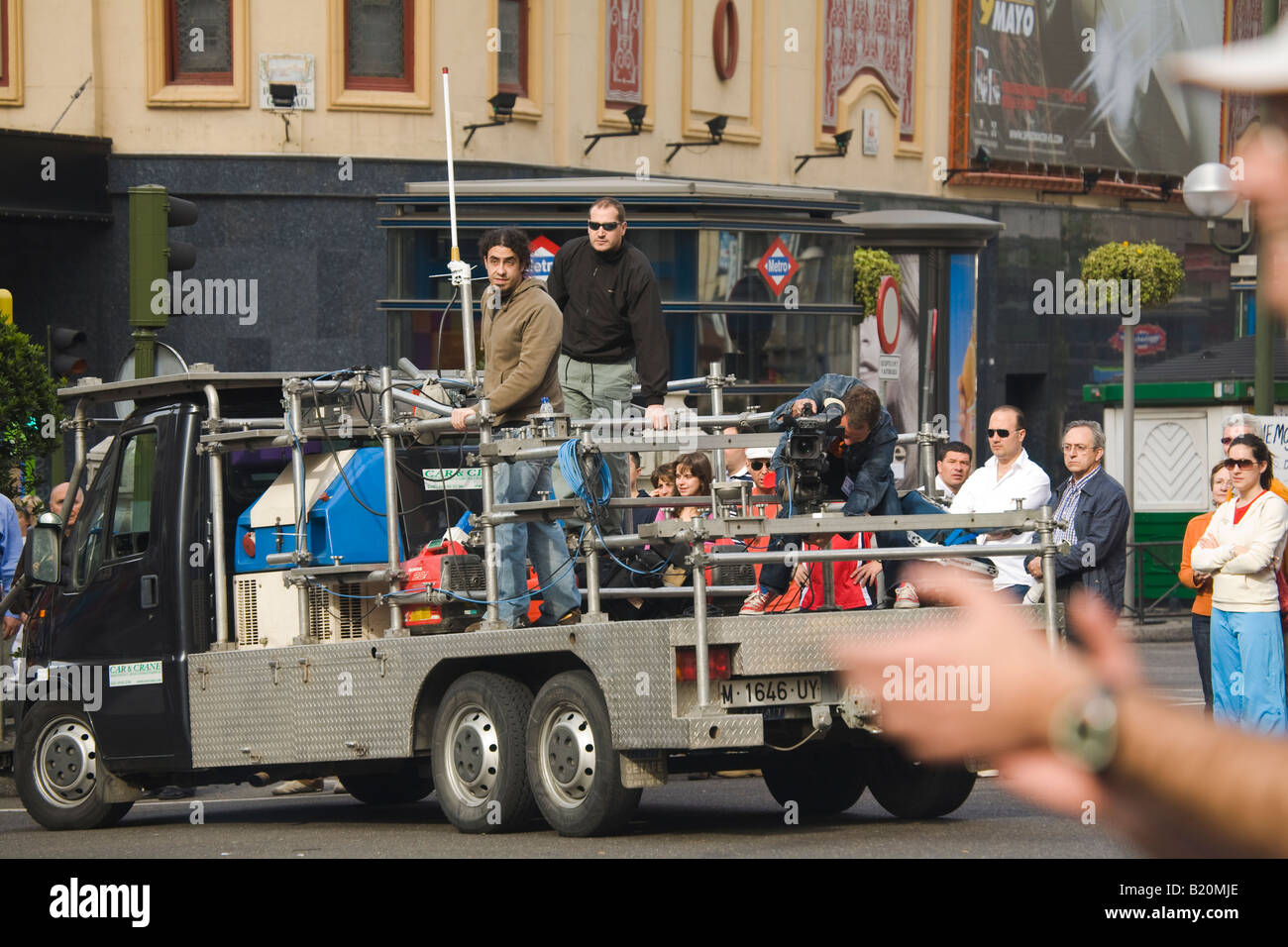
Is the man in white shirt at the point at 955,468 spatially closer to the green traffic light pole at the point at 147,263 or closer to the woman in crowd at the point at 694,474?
the woman in crowd at the point at 694,474

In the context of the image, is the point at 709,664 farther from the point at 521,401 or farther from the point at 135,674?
the point at 135,674

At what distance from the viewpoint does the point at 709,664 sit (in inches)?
367

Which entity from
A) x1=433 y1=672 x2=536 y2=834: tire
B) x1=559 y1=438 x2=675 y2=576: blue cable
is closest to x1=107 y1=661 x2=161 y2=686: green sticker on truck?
x1=433 y1=672 x2=536 y2=834: tire

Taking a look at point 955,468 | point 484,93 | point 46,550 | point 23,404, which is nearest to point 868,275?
point 484,93

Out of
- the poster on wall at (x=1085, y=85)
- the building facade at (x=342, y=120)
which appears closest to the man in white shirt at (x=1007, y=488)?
the building facade at (x=342, y=120)

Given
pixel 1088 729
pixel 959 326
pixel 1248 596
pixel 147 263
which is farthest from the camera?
pixel 959 326

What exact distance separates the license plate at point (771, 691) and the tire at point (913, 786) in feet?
4.17

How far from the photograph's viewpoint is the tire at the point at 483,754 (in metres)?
9.93

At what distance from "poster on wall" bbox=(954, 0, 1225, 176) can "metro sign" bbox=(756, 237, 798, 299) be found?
39.4 ft

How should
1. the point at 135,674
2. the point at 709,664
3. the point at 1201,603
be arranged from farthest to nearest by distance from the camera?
1. the point at 1201,603
2. the point at 135,674
3. the point at 709,664

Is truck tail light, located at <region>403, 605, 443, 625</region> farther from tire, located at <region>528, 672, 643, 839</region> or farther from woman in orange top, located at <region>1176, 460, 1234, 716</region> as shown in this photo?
woman in orange top, located at <region>1176, 460, 1234, 716</region>

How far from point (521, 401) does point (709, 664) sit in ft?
6.04

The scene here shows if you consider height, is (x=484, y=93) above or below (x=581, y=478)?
above
